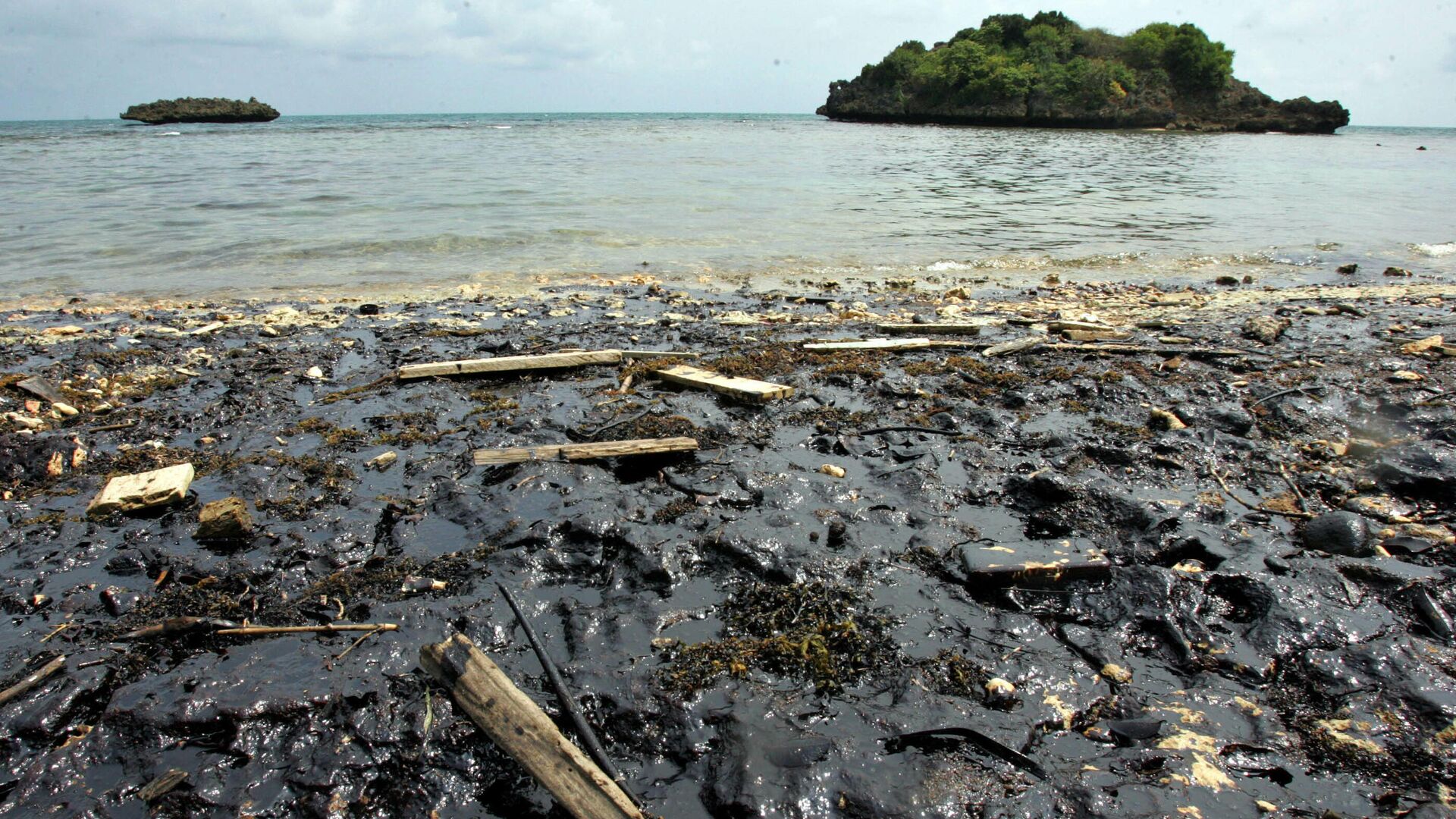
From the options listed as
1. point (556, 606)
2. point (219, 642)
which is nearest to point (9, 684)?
point (219, 642)

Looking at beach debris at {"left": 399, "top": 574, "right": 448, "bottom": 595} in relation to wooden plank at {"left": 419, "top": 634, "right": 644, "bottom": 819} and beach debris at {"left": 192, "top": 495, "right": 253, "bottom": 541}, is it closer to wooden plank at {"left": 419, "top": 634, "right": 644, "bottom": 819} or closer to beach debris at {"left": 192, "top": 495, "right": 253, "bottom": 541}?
wooden plank at {"left": 419, "top": 634, "right": 644, "bottom": 819}

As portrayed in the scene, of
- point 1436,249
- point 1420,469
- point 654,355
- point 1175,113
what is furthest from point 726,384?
point 1175,113

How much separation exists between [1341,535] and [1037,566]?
1703 millimetres

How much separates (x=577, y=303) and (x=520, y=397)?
138 inches

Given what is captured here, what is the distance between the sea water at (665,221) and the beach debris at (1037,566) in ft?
24.6

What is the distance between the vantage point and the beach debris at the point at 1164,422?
5191 mm

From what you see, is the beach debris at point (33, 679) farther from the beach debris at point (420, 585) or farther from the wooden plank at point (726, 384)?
the wooden plank at point (726, 384)

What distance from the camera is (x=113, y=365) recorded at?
21.4 ft

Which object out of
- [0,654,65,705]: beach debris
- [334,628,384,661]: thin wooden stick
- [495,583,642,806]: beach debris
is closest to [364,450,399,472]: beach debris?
[334,628,384,661]: thin wooden stick

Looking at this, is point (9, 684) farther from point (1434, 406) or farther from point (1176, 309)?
point (1176, 309)

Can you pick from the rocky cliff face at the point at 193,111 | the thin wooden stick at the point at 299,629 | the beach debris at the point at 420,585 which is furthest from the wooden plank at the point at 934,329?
the rocky cliff face at the point at 193,111

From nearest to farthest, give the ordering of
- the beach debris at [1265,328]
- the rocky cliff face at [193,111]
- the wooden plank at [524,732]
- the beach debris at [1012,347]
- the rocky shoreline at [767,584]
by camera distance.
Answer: the wooden plank at [524,732] → the rocky shoreline at [767,584] → the beach debris at [1012,347] → the beach debris at [1265,328] → the rocky cliff face at [193,111]

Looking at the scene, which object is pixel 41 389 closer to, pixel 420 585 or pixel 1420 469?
pixel 420 585

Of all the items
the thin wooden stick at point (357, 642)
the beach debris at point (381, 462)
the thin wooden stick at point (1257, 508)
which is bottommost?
the thin wooden stick at point (357, 642)
